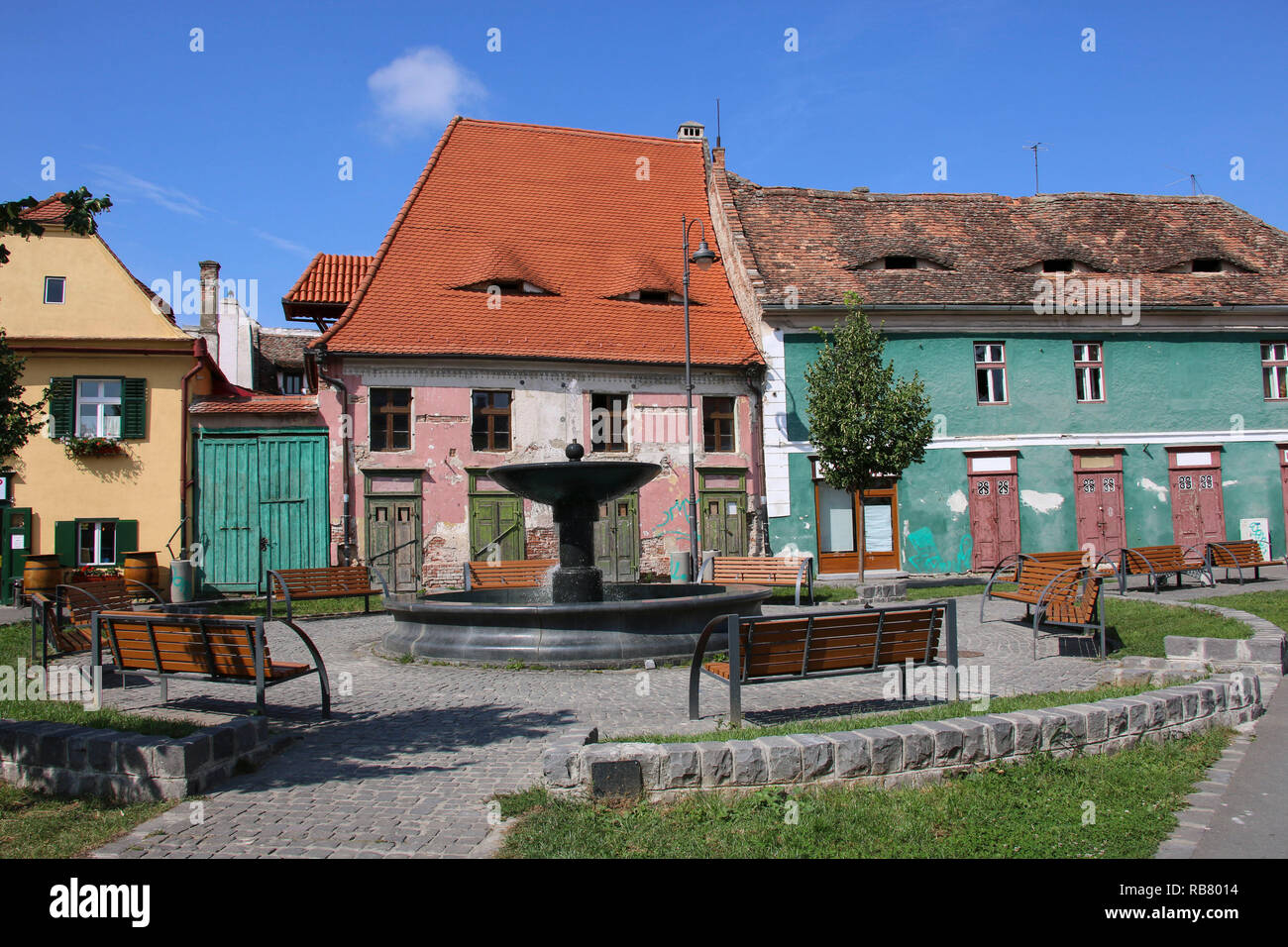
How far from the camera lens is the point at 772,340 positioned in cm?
2384

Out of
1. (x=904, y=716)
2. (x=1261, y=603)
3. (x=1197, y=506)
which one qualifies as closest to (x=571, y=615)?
(x=904, y=716)

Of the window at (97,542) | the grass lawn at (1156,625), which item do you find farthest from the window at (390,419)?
the grass lawn at (1156,625)

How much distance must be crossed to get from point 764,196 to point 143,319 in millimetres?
17152

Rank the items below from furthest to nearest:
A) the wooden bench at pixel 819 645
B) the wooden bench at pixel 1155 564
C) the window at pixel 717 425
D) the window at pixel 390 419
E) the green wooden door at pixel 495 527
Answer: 1. the window at pixel 717 425
2. the green wooden door at pixel 495 527
3. the window at pixel 390 419
4. the wooden bench at pixel 1155 564
5. the wooden bench at pixel 819 645

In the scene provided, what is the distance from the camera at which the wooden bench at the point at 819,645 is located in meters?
6.60

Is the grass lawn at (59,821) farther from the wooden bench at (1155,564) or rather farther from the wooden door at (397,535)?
the wooden door at (397,535)

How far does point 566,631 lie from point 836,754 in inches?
197

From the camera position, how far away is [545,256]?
83.9 feet

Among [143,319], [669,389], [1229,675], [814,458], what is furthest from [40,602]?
[814,458]

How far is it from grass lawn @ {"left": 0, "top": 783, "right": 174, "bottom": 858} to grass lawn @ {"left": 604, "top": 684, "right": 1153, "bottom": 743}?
275 centimetres

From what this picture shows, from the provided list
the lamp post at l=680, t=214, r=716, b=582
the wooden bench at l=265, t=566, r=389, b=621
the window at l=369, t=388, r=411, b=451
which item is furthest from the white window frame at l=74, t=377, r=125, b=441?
the lamp post at l=680, t=214, r=716, b=582

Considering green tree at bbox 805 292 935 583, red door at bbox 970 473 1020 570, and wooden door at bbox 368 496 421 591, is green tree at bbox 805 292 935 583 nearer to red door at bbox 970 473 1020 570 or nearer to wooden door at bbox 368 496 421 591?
red door at bbox 970 473 1020 570

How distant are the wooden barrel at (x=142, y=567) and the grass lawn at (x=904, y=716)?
1752 cm
